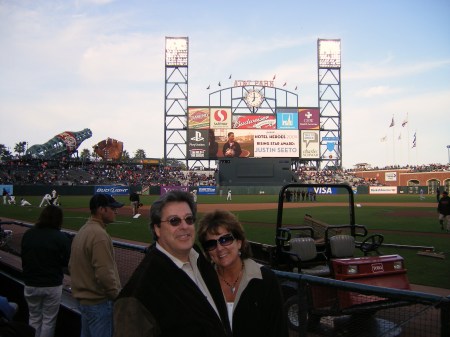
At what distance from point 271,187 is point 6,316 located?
55101 millimetres

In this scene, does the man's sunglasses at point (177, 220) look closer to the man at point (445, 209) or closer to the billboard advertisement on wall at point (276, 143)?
the man at point (445, 209)

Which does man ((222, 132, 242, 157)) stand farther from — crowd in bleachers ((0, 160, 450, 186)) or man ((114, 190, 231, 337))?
man ((114, 190, 231, 337))

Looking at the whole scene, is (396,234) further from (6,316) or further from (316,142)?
(316,142)

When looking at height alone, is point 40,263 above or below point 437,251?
above

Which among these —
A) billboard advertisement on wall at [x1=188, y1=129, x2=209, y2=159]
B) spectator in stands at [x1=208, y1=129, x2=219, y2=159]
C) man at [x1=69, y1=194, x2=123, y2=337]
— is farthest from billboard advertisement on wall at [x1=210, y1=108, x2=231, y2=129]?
man at [x1=69, y1=194, x2=123, y2=337]

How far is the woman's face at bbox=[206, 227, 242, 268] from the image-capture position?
2.47m

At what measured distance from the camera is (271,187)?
186ft

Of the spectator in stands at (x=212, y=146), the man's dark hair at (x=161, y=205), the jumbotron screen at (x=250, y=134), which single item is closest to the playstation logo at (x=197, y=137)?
the jumbotron screen at (x=250, y=134)

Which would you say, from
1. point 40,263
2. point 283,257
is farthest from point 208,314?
point 283,257

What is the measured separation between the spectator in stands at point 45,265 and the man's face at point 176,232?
2.55 metres

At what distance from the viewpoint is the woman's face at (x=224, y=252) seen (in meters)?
2.47

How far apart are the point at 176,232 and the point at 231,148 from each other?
2338 inches

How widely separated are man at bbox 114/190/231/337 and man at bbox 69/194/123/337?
156 cm

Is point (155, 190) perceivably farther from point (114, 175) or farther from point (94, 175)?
point (94, 175)
